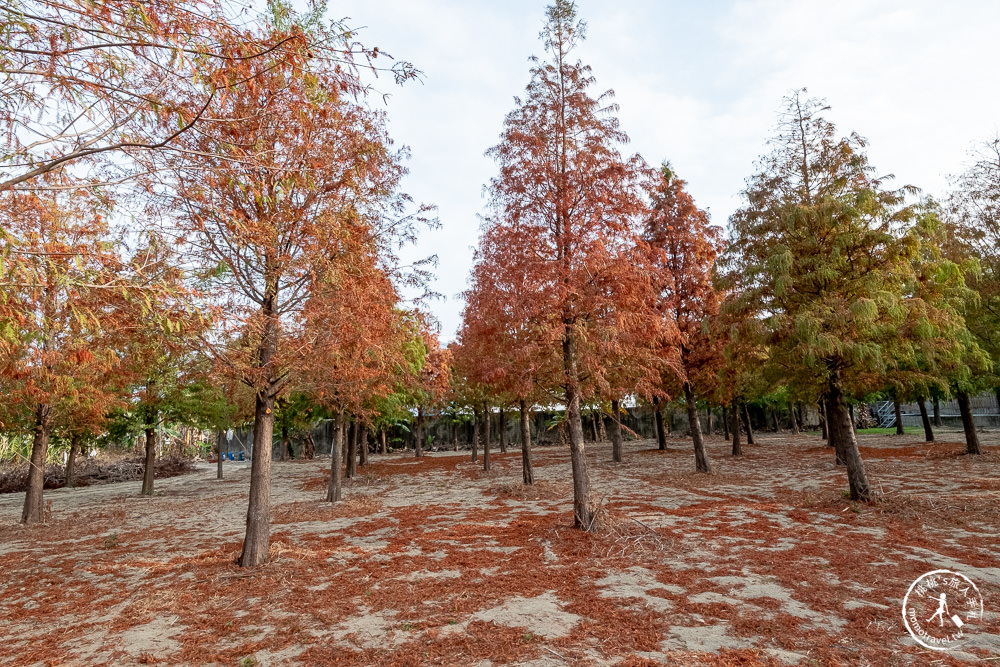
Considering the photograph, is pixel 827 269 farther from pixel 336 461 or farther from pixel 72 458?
pixel 72 458

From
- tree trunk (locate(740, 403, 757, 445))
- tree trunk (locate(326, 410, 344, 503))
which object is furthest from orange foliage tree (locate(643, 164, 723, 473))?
tree trunk (locate(740, 403, 757, 445))

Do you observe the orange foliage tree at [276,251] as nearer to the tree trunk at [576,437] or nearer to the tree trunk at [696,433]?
the tree trunk at [576,437]

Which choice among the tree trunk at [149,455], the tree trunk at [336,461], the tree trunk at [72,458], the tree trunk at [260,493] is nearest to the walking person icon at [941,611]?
the tree trunk at [260,493]

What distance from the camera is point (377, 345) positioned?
8.18m

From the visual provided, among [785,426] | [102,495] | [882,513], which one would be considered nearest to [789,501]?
[882,513]

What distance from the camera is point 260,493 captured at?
26.2 feet

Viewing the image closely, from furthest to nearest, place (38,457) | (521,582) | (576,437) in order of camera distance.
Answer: (38,457) → (576,437) → (521,582)

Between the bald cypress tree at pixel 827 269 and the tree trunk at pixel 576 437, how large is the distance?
4.55 metres

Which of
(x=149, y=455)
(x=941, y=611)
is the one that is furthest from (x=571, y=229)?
(x=149, y=455)

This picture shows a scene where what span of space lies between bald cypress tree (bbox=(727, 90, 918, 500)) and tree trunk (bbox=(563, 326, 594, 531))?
455 centimetres

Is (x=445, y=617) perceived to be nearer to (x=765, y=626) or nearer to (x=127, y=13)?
(x=765, y=626)

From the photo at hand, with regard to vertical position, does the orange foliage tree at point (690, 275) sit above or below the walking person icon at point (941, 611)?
above

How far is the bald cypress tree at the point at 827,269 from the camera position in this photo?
1020 centimetres

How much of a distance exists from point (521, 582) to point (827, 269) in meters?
8.88
